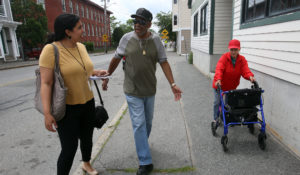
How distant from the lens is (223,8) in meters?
9.55

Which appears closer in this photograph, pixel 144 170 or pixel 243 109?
pixel 144 170

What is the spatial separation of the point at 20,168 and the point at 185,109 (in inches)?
152

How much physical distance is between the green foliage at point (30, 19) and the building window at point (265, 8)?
23.5m

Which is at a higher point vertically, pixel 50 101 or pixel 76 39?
pixel 76 39

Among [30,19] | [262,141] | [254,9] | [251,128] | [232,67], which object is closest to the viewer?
[262,141]

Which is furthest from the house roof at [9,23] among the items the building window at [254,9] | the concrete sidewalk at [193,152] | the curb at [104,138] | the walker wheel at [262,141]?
the walker wheel at [262,141]

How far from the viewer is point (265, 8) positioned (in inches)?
173

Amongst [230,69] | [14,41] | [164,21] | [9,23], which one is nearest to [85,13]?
[164,21]

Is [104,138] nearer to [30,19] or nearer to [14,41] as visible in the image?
[30,19]

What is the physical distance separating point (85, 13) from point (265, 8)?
47.6 metres

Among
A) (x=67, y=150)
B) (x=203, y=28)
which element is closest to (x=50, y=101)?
(x=67, y=150)

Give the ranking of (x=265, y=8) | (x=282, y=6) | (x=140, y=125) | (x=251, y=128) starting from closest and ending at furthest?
1. (x=140, y=125)
2. (x=282, y=6)
3. (x=251, y=128)
4. (x=265, y=8)

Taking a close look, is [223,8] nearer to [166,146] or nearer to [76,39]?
[166,146]

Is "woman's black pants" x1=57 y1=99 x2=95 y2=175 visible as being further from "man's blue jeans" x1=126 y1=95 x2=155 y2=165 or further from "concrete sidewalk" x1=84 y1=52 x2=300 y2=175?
"concrete sidewalk" x1=84 y1=52 x2=300 y2=175
